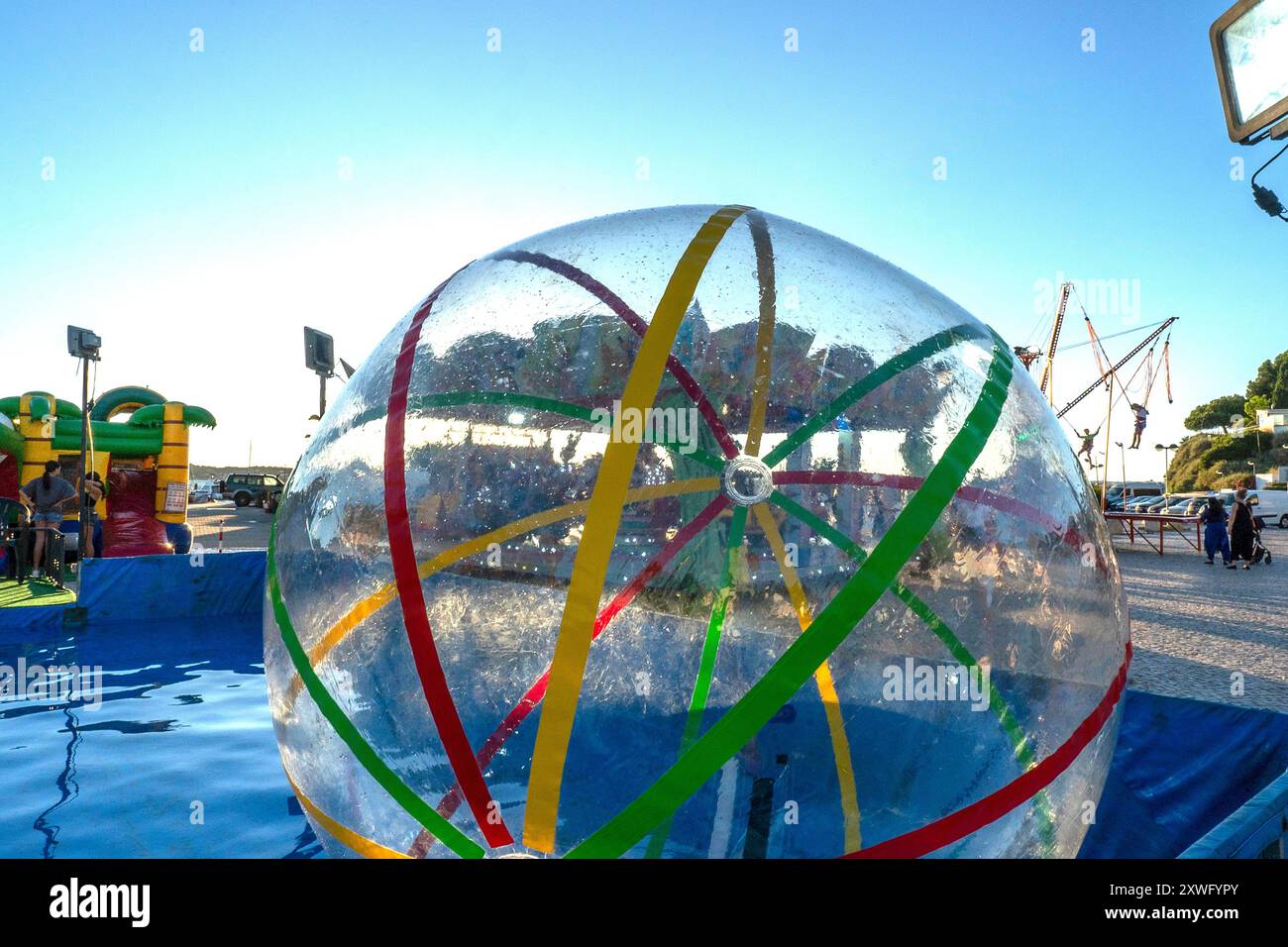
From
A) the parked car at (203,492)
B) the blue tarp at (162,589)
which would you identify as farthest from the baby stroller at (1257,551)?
the parked car at (203,492)

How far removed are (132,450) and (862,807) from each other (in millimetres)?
21211

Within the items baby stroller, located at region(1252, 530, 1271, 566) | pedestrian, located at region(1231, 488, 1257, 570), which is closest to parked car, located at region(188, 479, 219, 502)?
pedestrian, located at region(1231, 488, 1257, 570)

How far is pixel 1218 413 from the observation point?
80812mm

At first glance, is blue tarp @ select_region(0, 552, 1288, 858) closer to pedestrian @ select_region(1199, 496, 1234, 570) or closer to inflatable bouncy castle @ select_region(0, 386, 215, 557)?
pedestrian @ select_region(1199, 496, 1234, 570)

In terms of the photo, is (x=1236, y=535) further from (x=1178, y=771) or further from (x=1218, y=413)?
(x=1218, y=413)

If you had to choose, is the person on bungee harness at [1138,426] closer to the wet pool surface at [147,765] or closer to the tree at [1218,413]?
the tree at [1218,413]

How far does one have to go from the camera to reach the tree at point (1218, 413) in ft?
263

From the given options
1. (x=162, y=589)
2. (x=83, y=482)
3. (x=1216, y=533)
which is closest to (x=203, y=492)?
(x=83, y=482)

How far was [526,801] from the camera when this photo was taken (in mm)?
2273

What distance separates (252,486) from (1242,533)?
4306 cm

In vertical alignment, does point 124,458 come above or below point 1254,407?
below

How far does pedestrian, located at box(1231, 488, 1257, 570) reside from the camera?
17.1 metres

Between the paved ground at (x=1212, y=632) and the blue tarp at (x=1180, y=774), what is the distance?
593 mm

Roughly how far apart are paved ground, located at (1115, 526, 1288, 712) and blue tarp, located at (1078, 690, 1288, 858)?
0.59 m
